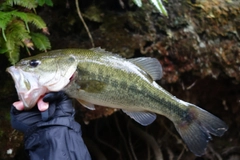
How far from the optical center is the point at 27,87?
2.00 metres

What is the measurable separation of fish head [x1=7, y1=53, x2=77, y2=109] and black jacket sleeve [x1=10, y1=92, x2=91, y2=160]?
0.06 meters

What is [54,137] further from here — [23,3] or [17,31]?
[23,3]

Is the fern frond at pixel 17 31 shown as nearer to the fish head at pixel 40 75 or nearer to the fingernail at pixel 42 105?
the fish head at pixel 40 75

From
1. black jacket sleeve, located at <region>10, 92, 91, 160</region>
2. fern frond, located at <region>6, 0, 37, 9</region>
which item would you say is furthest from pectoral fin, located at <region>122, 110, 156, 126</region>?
fern frond, located at <region>6, 0, 37, 9</region>

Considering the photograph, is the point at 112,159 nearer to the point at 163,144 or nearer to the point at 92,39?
the point at 163,144

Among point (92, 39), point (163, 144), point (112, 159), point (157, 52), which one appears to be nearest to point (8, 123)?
point (92, 39)

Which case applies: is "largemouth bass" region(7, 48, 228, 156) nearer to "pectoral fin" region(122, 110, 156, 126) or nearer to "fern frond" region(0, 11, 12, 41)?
"pectoral fin" region(122, 110, 156, 126)

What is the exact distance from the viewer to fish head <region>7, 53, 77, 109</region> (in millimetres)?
2016

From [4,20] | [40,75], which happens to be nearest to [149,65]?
[40,75]

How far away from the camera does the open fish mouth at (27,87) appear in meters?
2.00

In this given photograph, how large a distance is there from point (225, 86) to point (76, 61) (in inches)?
82.2

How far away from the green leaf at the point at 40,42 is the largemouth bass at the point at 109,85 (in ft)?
1.59

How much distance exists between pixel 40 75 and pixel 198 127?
1.09 meters

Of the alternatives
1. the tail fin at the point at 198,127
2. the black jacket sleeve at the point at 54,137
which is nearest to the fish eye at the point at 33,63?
the black jacket sleeve at the point at 54,137
